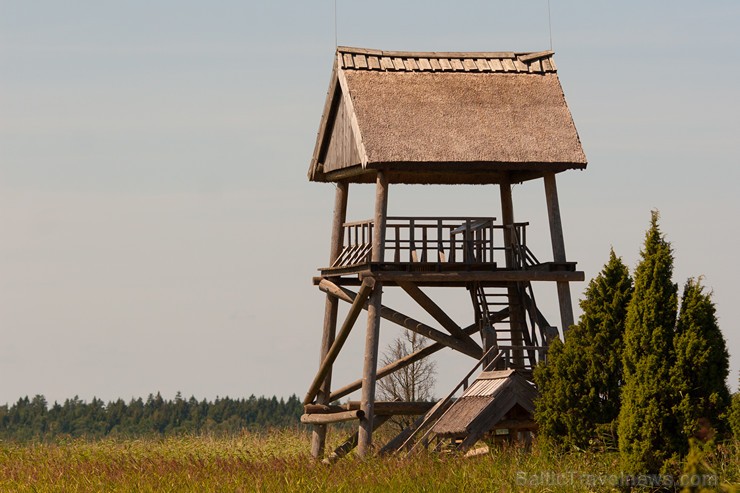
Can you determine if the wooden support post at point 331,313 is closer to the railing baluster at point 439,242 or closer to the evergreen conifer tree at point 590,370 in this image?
the railing baluster at point 439,242

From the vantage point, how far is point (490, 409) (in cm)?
2666

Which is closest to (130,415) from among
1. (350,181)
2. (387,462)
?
(350,181)

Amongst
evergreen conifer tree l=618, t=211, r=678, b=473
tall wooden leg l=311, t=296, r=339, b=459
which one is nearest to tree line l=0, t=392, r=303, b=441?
tall wooden leg l=311, t=296, r=339, b=459

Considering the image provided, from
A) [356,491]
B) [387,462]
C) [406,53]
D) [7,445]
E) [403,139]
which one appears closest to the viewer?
[356,491]

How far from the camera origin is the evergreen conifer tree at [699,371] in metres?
23.7

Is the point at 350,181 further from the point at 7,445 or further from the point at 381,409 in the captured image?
the point at 7,445

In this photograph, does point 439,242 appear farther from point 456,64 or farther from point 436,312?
point 456,64

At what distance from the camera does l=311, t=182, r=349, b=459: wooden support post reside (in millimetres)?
30844

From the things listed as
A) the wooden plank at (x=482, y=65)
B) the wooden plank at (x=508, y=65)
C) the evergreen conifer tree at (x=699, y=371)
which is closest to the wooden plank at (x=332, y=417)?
the evergreen conifer tree at (x=699, y=371)

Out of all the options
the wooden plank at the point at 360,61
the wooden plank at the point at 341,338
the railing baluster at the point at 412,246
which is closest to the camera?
the wooden plank at the point at 341,338

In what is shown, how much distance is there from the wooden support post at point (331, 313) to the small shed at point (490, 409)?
13.6 feet

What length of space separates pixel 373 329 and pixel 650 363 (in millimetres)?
5835

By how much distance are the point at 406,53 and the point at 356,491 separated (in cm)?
1055

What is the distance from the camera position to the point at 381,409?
2891 cm
